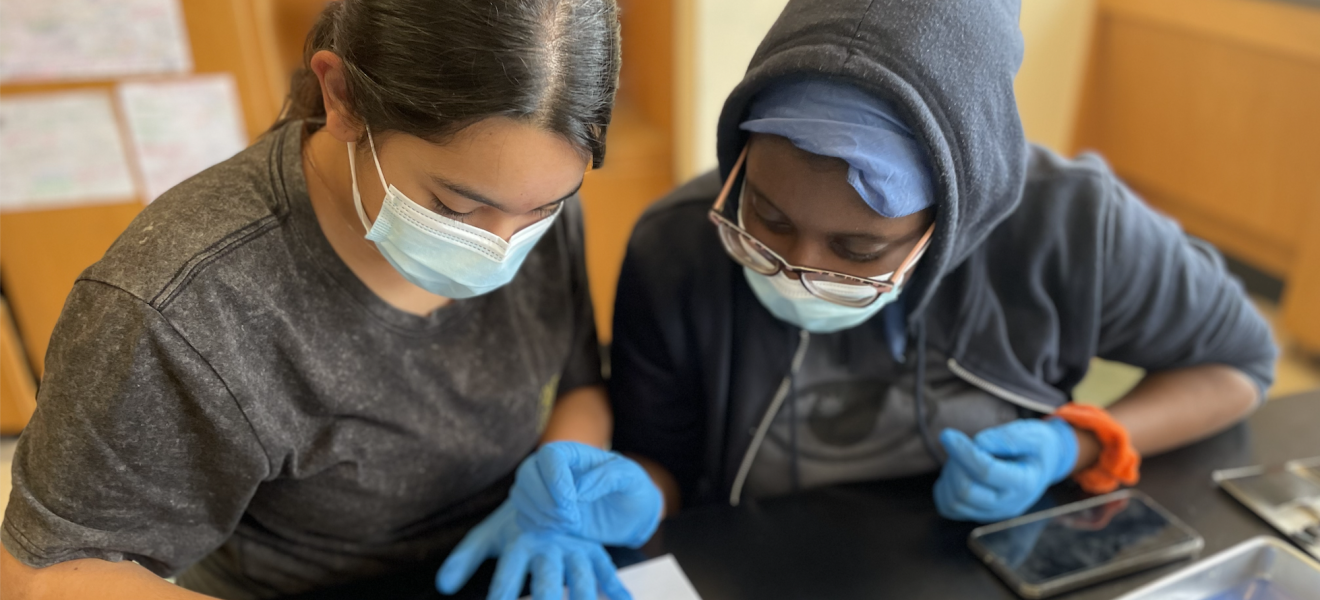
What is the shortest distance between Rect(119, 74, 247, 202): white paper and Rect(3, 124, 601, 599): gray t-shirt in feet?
4.08

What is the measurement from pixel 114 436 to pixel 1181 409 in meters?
1.17

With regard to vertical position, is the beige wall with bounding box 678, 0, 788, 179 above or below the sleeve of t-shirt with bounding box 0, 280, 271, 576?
above

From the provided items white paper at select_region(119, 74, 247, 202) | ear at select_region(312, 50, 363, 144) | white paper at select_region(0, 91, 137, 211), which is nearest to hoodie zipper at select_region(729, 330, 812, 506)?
ear at select_region(312, 50, 363, 144)

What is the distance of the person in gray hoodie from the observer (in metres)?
0.91

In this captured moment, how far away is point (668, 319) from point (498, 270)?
281 mm

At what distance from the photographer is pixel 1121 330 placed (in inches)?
43.6

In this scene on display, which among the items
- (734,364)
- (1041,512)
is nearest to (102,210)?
(734,364)

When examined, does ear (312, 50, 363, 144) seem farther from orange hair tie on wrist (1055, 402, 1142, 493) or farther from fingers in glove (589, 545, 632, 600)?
orange hair tie on wrist (1055, 402, 1142, 493)

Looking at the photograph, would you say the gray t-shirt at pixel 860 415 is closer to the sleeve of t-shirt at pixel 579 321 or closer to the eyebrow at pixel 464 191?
the sleeve of t-shirt at pixel 579 321

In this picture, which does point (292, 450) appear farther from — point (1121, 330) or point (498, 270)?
point (1121, 330)

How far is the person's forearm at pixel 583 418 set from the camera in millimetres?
1088

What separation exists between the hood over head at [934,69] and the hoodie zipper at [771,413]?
236mm

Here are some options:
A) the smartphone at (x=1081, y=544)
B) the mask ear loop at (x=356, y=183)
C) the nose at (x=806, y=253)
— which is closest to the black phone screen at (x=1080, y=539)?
the smartphone at (x=1081, y=544)

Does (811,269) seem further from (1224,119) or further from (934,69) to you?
(1224,119)
